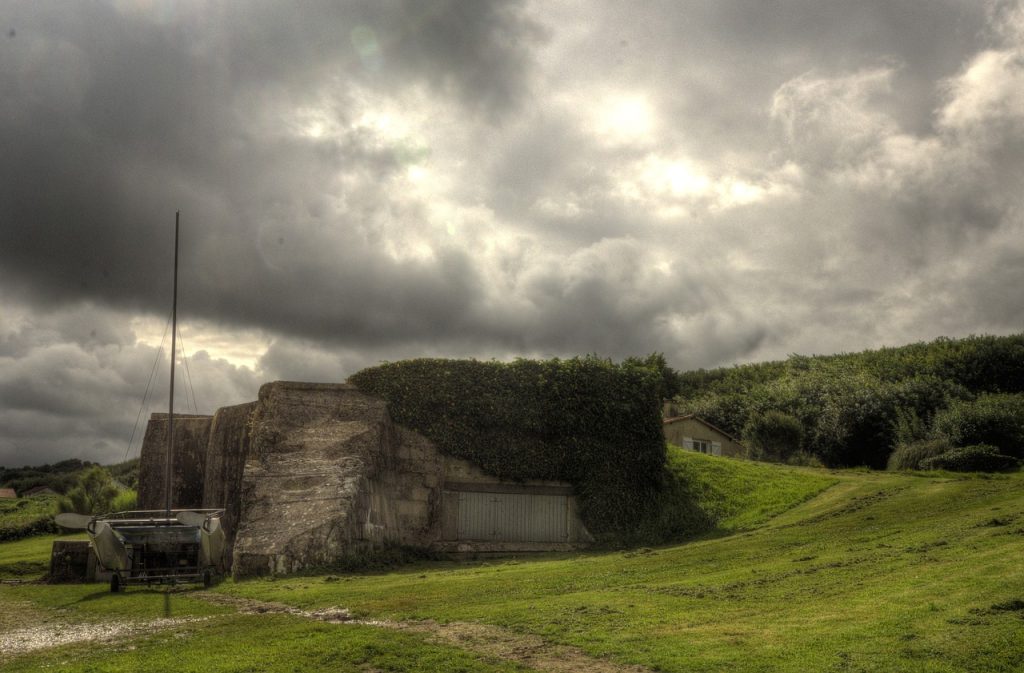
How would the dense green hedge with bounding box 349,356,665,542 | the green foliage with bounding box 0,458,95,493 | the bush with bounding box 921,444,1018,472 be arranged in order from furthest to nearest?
the green foliage with bounding box 0,458,95,493
the bush with bounding box 921,444,1018,472
the dense green hedge with bounding box 349,356,665,542

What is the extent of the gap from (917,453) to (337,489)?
78.0 feet

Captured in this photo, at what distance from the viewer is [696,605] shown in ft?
40.8

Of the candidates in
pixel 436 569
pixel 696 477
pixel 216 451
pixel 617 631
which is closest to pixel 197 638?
pixel 617 631

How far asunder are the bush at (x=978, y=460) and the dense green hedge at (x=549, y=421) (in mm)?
10150

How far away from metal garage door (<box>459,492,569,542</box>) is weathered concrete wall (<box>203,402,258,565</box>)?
22.3 feet

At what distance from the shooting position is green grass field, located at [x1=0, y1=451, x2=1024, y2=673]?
9.11 meters

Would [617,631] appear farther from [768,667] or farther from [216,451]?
[216,451]

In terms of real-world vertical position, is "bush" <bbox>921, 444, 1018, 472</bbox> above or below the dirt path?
above

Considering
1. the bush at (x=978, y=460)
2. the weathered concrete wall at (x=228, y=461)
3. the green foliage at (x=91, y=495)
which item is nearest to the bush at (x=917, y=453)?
the bush at (x=978, y=460)

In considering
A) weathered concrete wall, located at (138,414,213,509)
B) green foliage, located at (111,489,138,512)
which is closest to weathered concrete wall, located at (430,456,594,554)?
weathered concrete wall, located at (138,414,213,509)

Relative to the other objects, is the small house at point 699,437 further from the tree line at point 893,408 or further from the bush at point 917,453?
the bush at point 917,453

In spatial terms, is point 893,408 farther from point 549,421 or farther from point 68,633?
point 68,633

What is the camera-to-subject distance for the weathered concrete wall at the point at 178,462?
2798 cm

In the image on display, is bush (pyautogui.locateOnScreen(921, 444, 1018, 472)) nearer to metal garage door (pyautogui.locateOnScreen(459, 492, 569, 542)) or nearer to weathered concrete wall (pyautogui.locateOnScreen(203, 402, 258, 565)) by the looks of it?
metal garage door (pyautogui.locateOnScreen(459, 492, 569, 542))
